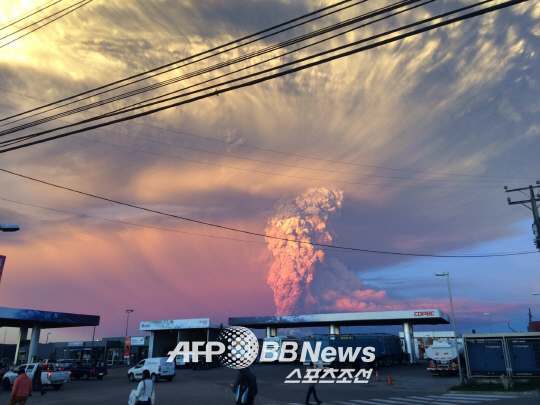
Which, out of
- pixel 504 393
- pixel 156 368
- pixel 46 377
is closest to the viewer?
pixel 504 393

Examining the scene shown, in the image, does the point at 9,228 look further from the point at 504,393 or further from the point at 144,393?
the point at 504,393

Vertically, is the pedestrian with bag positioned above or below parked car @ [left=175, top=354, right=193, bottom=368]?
above

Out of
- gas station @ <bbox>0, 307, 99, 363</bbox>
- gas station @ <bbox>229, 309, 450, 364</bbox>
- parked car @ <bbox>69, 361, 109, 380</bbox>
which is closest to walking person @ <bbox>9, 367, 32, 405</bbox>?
parked car @ <bbox>69, 361, 109, 380</bbox>

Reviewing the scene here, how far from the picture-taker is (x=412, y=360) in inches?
2179

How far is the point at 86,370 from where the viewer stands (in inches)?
1563

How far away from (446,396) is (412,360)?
36.2m

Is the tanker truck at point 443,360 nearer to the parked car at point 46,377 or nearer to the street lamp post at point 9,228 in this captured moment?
the parked car at point 46,377

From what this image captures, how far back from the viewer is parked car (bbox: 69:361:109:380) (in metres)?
39.4

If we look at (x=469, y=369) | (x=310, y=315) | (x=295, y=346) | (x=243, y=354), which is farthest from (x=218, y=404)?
(x=310, y=315)

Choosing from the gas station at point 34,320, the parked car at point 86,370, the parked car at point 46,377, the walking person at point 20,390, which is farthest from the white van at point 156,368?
the gas station at point 34,320

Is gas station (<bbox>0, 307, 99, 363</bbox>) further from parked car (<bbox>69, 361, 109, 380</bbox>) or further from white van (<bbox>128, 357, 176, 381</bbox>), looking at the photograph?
white van (<bbox>128, 357, 176, 381</bbox>)

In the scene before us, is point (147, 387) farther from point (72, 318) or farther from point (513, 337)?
point (72, 318)

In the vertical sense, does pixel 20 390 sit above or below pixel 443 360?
above

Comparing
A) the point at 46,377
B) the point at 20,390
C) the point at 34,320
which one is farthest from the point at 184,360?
the point at 20,390
